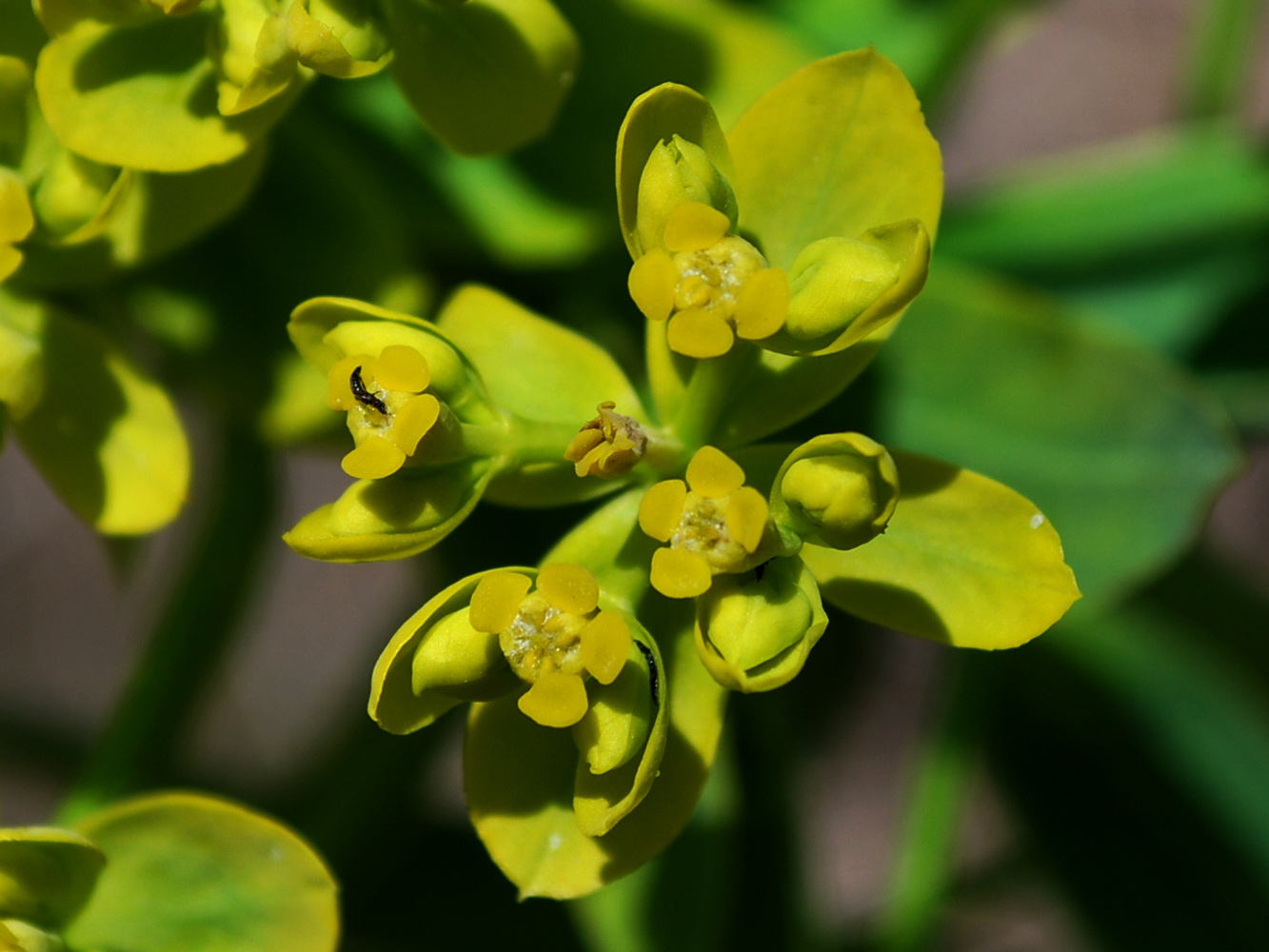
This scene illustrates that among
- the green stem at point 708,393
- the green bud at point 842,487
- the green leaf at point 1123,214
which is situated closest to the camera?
the green bud at point 842,487

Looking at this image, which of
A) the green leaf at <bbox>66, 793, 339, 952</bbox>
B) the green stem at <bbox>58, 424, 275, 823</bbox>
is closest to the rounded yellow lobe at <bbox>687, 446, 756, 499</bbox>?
the green leaf at <bbox>66, 793, 339, 952</bbox>

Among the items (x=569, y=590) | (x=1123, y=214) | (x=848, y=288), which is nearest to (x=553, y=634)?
(x=569, y=590)

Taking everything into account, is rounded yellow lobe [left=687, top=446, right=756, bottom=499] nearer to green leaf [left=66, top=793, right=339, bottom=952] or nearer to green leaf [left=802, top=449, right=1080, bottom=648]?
green leaf [left=802, top=449, right=1080, bottom=648]

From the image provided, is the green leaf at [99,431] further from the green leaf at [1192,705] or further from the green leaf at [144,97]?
the green leaf at [1192,705]

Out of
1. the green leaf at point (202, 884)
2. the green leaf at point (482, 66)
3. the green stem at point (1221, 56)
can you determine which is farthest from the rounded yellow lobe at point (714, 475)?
the green stem at point (1221, 56)

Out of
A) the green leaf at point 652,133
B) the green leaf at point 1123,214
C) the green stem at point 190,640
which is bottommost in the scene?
the green stem at point 190,640

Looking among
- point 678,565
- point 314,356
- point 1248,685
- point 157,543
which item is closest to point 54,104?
point 314,356
